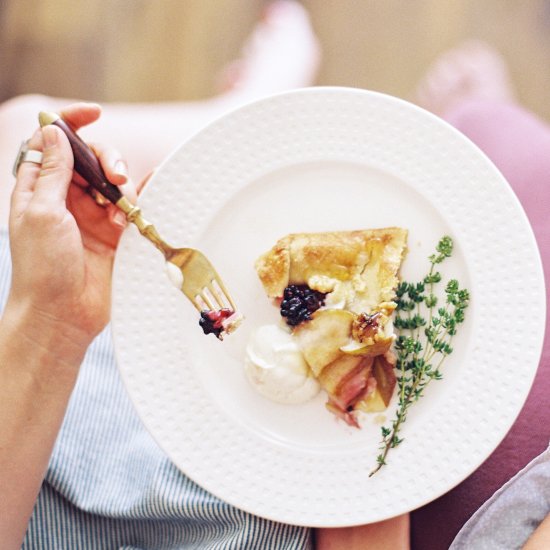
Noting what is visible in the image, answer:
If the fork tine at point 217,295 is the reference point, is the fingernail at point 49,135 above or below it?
above

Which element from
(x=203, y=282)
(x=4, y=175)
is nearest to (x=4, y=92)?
(x=4, y=175)

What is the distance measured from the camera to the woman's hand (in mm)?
1108

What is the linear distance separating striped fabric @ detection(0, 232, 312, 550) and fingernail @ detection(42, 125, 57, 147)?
0.43m

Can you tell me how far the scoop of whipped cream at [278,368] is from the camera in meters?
1.16

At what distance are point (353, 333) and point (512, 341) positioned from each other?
28 cm

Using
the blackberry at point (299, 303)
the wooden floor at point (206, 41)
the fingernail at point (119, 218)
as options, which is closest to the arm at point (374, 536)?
A: the blackberry at point (299, 303)

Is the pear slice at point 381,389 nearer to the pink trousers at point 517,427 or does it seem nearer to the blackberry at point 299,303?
the blackberry at point 299,303

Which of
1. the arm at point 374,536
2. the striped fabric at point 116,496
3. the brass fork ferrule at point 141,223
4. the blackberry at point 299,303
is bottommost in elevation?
the striped fabric at point 116,496

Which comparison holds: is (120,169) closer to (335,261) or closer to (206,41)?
(335,261)

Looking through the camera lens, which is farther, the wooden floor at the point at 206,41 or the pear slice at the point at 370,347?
the wooden floor at the point at 206,41

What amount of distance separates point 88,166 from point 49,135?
0.28ft

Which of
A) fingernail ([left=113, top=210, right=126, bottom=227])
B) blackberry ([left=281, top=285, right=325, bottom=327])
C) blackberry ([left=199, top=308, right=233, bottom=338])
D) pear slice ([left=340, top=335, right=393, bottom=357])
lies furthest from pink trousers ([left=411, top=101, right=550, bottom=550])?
fingernail ([left=113, top=210, right=126, bottom=227])

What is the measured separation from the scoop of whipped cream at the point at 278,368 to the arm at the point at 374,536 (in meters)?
0.27

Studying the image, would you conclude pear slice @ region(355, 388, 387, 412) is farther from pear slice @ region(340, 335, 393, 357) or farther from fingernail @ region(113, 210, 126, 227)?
fingernail @ region(113, 210, 126, 227)
